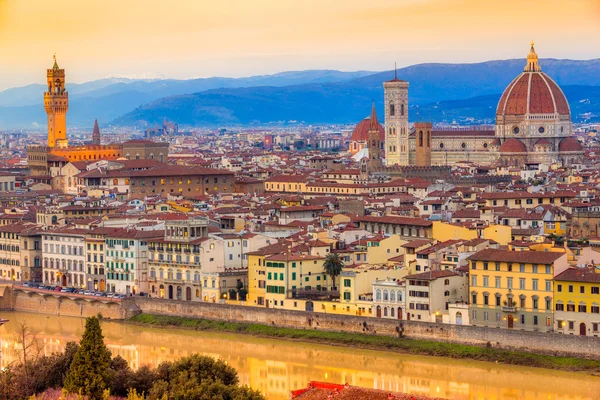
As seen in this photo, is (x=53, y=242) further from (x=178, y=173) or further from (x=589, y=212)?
(x=178, y=173)

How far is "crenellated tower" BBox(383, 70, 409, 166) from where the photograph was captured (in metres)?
78.9

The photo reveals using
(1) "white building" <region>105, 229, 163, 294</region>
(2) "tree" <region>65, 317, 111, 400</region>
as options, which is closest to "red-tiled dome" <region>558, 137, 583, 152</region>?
(1) "white building" <region>105, 229, 163, 294</region>

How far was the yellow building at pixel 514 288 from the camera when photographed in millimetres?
28344

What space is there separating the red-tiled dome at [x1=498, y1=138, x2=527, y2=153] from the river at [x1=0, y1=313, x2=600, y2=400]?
150 ft

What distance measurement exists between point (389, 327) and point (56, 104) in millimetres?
50318

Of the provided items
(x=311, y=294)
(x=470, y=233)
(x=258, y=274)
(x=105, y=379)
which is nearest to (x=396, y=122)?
(x=470, y=233)

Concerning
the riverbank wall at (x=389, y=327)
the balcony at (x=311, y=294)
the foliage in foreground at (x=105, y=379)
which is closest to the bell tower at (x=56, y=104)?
the riverbank wall at (x=389, y=327)

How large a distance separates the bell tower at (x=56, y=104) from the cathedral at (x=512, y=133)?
53.3 feet

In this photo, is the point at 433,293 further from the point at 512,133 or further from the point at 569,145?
the point at 512,133

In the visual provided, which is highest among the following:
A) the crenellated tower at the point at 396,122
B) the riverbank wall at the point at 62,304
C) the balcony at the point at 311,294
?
the crenellated tower at the point at 396,122

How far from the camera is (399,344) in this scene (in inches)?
1155

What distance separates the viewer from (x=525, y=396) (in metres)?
25.8

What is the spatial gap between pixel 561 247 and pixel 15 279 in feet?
50.4

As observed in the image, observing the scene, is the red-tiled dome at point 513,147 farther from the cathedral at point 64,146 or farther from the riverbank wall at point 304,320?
the riverbank wall at point 304,320
